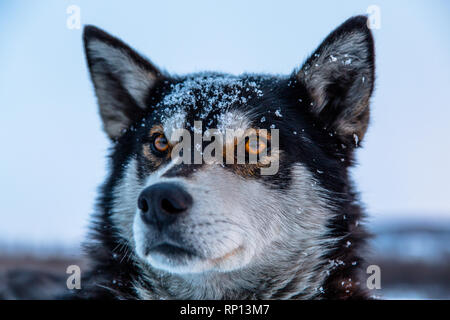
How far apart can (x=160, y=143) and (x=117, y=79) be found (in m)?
0.87

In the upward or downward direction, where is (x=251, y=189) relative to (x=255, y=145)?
downward

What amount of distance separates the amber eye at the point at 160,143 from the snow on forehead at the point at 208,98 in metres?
0.11

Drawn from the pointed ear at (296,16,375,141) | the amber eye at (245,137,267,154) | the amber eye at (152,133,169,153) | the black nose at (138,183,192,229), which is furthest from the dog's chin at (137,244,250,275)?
the pointed ear at (296,16,375,141)

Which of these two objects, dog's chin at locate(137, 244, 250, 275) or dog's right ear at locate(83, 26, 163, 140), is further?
dog's right ear at locate(83, 26, 163, 140)

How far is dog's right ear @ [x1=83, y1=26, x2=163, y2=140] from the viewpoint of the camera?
126 inches

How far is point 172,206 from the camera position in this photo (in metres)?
2.14

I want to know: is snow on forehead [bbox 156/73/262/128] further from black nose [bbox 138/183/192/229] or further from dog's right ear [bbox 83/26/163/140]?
black nose [bbox 138/183/192/229]

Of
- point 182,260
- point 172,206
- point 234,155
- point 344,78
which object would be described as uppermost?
point 344,78

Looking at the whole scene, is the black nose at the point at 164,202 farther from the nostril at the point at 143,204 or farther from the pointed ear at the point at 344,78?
the pointed ear at the point at 344,78

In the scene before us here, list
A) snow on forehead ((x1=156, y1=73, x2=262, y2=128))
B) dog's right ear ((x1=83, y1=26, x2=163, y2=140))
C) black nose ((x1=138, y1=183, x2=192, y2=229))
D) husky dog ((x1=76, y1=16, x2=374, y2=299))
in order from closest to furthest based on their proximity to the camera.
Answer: black nose ((x1=138, y1=183, x2=192, y2=229)) → husky dog ((x1=76, y1=16, x2=374, y2=299)) → snow on forehead ((x1=156, y1=73, x2=262, y2=128)) → dog's right ear ((x1=83, y1=26, x2=163, y2=140))

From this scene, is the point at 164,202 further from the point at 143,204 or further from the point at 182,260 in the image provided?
the point at 182,260

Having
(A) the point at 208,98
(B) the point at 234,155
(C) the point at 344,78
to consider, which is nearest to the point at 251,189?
(B) the point at 234,155

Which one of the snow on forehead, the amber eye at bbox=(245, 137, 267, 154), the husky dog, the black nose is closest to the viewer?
the black nose

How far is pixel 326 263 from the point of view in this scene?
2.77 m
